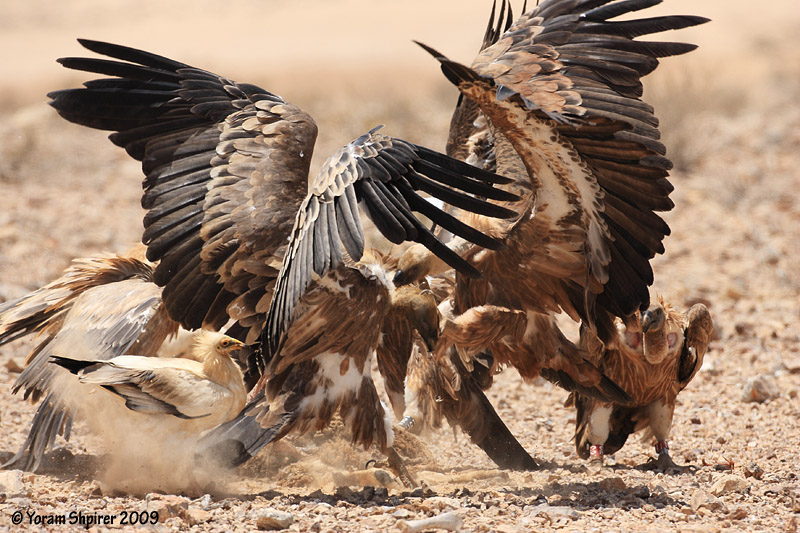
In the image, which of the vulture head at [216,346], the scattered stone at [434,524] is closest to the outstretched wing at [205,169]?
the vulture head at [216,346]

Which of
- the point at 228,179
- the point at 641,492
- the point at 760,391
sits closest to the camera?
the point at 641,492

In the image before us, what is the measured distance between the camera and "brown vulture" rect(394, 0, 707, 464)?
4.84m

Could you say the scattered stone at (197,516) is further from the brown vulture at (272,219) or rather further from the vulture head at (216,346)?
the vulture head at (216,346)

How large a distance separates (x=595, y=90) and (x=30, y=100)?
18.9m

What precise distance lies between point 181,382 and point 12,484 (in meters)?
1.03

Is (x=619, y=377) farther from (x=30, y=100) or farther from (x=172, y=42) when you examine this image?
(x=172, y=42)

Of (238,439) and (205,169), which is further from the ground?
(205,169)

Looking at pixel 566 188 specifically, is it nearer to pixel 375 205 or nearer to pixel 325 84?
pixel 375 205

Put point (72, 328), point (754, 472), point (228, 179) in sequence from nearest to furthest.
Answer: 1. point (754, 472)
2. point (228, 179)
3. point (72, 328)

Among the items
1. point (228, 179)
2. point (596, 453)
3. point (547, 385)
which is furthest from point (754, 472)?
point (228, 179)

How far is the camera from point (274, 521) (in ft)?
13.9

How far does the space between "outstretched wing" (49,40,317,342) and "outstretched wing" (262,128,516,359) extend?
790 mm

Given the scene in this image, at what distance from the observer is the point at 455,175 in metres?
4.65

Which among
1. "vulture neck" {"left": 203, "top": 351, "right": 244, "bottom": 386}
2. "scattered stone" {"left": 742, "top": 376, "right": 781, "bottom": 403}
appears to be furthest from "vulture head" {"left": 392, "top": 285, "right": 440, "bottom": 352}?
"scattered stone" {"left": 742, "top": 376, "right": 781, "bottom": 403}
